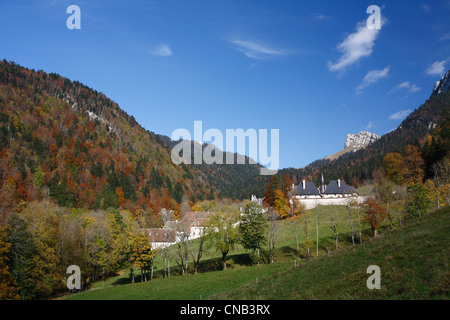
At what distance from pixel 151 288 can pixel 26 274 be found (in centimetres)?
1934

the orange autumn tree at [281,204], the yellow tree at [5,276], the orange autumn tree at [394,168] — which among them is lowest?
the yellow tree at [5,276]

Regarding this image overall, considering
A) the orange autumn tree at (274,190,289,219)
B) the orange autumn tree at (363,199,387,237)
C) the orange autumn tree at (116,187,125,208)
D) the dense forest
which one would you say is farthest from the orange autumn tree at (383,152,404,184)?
the orange autumn tree at (116,187,125,208)

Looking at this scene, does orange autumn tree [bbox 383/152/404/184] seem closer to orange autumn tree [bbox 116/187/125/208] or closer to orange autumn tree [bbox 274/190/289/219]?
orange autumn tree [bbox 274/190/289/219]

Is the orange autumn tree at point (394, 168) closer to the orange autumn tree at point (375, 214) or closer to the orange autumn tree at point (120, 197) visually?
the orange autumn tree at point (375, 214)

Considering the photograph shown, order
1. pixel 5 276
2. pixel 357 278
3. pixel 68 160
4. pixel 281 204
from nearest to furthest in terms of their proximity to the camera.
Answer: pixel 357 278
pixel 5 276
pixel 281 204
pixel 68 160

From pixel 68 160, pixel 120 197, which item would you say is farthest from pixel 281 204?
pixel 68 160

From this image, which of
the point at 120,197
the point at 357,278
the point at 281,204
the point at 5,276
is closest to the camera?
the point at 357,278

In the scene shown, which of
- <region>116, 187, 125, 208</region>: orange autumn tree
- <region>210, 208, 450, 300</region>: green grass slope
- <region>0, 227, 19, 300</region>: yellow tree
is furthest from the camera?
<region>116, 187, 125, 208</region>: orange autumn tree

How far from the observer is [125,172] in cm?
15412

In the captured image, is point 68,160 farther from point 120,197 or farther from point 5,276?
point 5,276

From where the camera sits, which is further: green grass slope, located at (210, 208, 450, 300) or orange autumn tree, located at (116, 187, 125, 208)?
orange autumn tree, located at (116, 187, 125, 208)

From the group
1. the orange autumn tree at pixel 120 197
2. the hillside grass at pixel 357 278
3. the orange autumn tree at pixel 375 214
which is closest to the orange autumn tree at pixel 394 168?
the orange autumn tree at pixel 375 214

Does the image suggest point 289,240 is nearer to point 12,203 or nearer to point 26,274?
point 26,274
